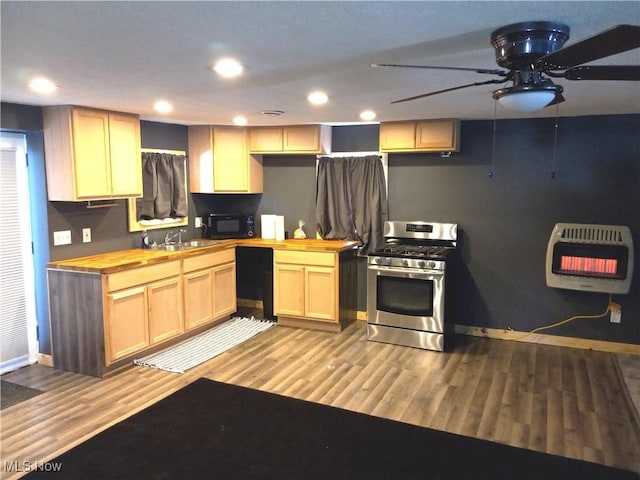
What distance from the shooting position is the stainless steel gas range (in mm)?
4562

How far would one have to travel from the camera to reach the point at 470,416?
329cm

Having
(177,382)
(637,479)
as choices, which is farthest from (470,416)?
(177,382)

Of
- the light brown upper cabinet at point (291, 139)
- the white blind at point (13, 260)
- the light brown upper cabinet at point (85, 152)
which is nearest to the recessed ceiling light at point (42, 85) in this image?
the light brown upper cabinet at point (85, 152)

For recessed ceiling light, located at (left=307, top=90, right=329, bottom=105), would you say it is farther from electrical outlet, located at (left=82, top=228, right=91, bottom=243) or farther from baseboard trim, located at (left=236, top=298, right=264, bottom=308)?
baseboard trim, located at (left=236, top=298, right=264, bottom=308)

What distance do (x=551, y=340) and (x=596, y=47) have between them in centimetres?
388

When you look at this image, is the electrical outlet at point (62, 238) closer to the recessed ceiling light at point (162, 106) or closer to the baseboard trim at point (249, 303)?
the recessed ceiling light at point (162, 106)

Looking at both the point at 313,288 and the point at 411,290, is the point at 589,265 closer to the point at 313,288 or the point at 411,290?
the point at 411,290

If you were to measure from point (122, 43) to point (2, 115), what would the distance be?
2.25 meters

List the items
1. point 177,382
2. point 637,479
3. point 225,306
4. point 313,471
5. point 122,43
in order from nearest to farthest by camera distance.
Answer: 1. point 637,479
2. point 313,471
3. point 122,43
4. point 177,382
5. point 225,306

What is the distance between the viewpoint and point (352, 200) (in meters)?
5.50

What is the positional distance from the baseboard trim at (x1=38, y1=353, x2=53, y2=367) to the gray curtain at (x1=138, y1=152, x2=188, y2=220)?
5.16 ft

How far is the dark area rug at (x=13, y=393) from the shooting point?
11.3 ft

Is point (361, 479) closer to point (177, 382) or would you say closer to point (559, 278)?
point (177, 382)

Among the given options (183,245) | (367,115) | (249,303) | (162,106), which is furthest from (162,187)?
(367,115)
